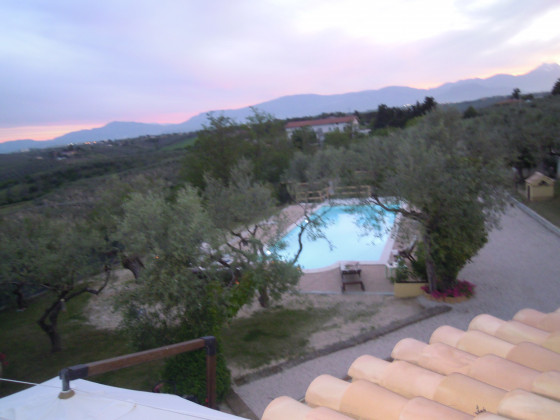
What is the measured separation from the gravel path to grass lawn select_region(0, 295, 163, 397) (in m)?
2.18

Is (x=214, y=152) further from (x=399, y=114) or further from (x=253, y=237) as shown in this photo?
(x=399, y=114)

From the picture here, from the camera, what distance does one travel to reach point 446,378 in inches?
127

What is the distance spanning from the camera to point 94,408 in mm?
2609

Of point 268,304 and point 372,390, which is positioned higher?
point 372,390

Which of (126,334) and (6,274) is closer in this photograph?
(126,334)

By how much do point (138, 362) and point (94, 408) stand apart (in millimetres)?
1192

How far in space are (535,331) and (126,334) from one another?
5.67m

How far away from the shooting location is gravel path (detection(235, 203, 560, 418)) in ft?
21.1

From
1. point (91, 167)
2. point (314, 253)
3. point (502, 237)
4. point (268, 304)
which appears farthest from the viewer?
point (91, 167)

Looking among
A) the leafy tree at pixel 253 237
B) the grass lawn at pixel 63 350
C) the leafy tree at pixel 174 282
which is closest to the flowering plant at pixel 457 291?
the leafy tree at pixel 253 237

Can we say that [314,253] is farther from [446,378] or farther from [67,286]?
[446,378]

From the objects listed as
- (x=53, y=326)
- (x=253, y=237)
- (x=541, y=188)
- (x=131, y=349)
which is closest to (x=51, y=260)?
(x=53, y=326)

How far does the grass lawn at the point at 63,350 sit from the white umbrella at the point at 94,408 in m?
3.95

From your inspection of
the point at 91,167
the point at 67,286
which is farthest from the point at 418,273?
the point at 91,167
